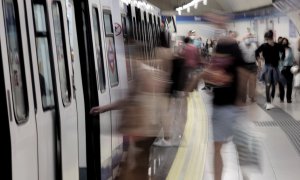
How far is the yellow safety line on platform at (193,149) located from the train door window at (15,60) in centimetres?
414

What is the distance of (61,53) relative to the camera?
4574 millimetres

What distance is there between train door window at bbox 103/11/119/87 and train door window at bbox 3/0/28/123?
3.04 meters

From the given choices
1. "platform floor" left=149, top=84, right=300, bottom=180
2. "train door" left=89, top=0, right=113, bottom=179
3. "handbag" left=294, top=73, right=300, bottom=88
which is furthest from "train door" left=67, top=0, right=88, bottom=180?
"handbag" left=294, top=73, right=300, bottom=88

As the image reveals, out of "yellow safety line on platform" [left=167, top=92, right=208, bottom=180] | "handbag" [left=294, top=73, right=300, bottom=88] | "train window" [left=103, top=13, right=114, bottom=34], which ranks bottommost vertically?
"yellow safety line on platform" [left=167, top=92, right=208, bottom=180]

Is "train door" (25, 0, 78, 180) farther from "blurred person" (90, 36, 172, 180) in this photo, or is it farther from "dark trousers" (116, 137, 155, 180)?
"dark trousers" (116, 137, 155, 180)

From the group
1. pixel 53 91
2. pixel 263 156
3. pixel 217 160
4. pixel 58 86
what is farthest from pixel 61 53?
pixel 263 156

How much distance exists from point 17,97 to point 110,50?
3.49 metres

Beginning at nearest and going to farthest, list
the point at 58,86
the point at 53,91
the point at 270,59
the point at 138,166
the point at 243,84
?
the point at 53,91 < the point at 58,86 < the point at 138,166 < the point at 243,84 < the point at 270,59

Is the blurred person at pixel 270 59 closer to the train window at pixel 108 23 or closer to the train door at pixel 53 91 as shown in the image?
the train window at pixel 108 23

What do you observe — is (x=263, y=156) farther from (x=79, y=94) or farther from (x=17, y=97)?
(x=17, y=97)

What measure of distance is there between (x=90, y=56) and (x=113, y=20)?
171 centimetres

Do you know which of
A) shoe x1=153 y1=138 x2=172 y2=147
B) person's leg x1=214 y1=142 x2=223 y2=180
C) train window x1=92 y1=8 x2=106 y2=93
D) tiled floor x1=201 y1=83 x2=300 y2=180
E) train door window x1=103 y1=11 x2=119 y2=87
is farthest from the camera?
shoe x1=153 y1=138 x2=172 y2=147

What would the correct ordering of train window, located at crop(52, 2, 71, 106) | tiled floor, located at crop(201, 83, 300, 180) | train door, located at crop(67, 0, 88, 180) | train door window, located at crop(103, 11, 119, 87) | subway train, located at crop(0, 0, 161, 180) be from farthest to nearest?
1. tiled floor, located at crop(201, 83, 300, 180)
2. train door window, located at crop(103, 11, 119, 87)
3. train door, located at crop(67, 0, 88, 180)
4. train window, located at crop(52, 2, 71, 106)
5. subway train, located at crop(0, 0, 161, 180)

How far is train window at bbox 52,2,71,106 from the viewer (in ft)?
14.6
